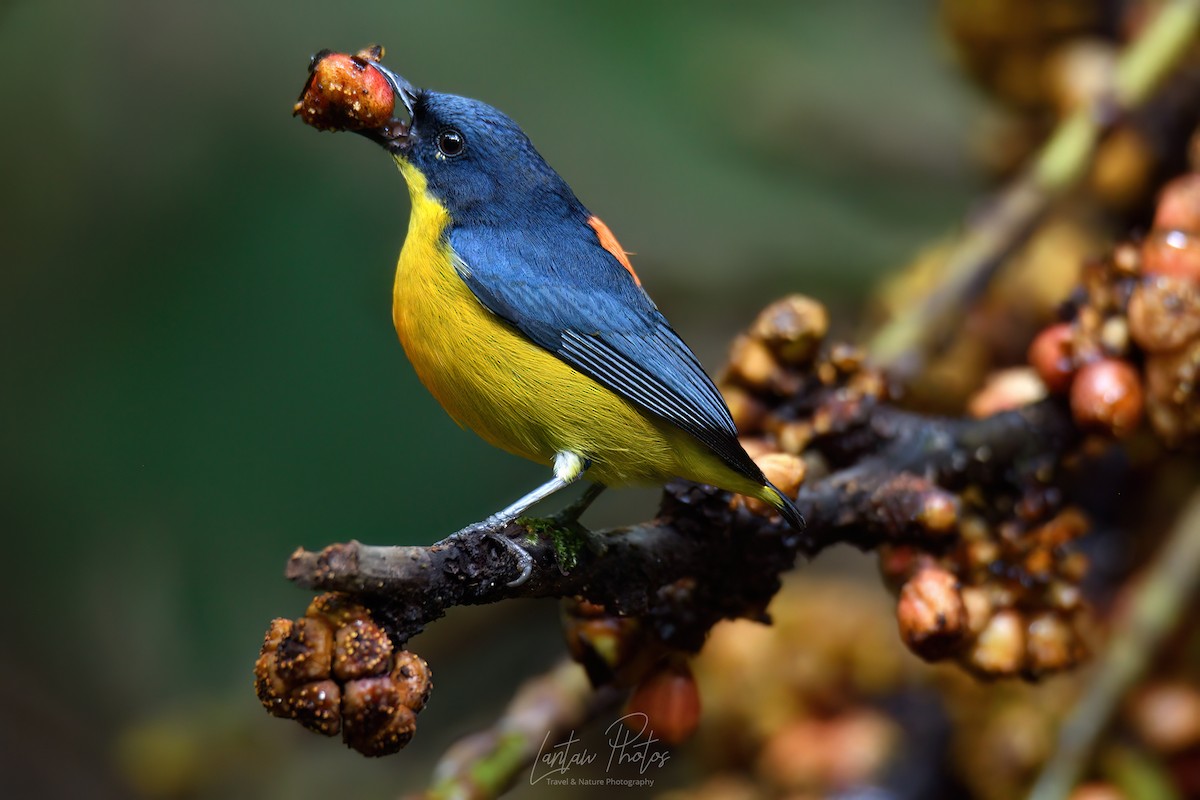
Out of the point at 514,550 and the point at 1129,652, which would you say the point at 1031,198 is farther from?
the point at 514,550

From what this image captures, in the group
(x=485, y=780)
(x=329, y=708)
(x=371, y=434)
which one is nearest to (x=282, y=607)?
(x=371, y=434)

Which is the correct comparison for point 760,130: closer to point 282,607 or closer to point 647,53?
point 647,53

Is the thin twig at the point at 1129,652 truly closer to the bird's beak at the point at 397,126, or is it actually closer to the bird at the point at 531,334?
the bird at the point at 531,334

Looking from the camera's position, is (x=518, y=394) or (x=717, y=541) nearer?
(x=717, y=541)

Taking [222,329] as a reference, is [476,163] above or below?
above

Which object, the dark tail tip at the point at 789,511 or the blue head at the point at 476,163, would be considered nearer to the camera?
Result: the dark tail tip at the point at 789,511

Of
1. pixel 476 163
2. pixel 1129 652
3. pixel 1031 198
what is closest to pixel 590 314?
pixel 476 163

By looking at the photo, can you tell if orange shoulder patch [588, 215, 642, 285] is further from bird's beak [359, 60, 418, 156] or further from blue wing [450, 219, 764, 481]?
bird's beak [359, 60, 418, 156]

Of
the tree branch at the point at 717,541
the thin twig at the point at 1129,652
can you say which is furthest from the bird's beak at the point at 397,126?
the thin twig at the point at 1129,652

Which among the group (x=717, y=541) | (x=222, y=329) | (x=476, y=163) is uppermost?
(x=476, y=163)
